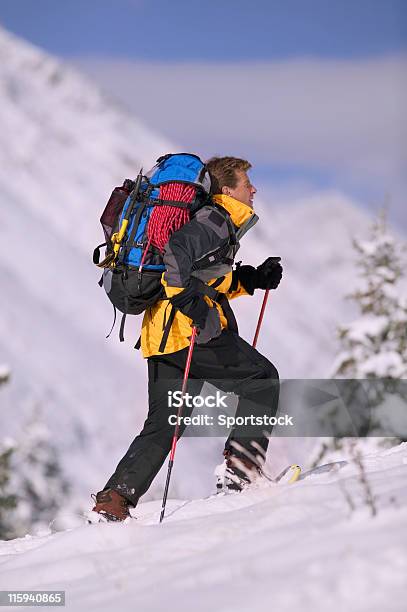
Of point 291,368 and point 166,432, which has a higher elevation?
point 291,368

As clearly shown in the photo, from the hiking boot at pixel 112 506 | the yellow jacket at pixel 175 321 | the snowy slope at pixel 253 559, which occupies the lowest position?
the snowy slope at pixel 253 559

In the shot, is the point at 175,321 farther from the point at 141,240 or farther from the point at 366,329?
the point at 366,329

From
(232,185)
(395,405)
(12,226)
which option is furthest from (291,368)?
(232,185)

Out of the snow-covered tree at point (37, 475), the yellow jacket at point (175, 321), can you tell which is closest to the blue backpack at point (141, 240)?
the yellow jacket at point (175, 321)

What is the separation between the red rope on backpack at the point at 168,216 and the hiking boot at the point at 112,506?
1.59 m

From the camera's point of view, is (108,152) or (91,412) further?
(108,152)

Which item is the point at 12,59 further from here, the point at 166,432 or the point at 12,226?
the point at 166,432

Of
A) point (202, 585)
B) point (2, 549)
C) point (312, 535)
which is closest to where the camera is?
point (202, 585)

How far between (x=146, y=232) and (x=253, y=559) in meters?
2.50

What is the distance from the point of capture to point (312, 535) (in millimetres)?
3201

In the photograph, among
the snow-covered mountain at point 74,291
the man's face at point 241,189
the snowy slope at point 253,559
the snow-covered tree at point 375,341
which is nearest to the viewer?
the snowy slope at point 253,559

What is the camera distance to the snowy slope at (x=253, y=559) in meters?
2.66

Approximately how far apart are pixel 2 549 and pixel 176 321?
1.85 m

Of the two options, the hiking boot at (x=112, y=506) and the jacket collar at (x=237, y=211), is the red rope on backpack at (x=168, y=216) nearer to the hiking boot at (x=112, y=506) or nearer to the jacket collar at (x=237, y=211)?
the jacket collar at (x=237, y=211)
